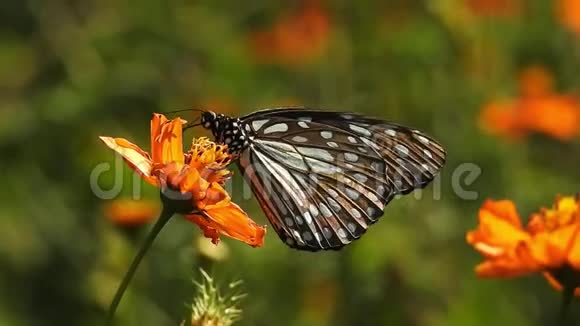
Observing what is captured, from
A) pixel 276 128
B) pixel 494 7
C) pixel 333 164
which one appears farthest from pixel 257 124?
pixel 494 7

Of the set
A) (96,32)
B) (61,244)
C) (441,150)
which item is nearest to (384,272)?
(441,150)

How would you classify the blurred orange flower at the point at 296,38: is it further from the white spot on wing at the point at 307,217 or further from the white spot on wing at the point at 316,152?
the white spot on wing at the point at 307,217

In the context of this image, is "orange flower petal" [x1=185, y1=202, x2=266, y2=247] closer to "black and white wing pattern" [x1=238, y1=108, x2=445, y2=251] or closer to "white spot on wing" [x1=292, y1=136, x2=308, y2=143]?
"black and white wing pattern" [x1=238, y1=108, x2=445, y2=251]

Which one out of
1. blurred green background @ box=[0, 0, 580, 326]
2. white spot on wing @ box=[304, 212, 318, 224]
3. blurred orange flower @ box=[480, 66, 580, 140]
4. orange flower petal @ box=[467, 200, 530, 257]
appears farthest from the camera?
blurred orange flower @ box=[480, 66, 580, 140]

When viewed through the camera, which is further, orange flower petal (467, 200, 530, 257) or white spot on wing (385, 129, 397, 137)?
white spot on wing (385, 129, 397, 137)

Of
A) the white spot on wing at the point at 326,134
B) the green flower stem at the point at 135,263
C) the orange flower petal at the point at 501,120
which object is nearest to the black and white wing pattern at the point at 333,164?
the white spot on wing at the point at 326,134

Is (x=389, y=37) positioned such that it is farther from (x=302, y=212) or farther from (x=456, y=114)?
(x=302, y=212)

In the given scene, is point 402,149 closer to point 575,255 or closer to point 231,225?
point 575,255

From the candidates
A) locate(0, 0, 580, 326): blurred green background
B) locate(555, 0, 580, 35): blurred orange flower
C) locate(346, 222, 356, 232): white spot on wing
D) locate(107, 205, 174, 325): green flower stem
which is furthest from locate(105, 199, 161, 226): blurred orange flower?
locate(555, 0, 580, 35): blurred orange flower
